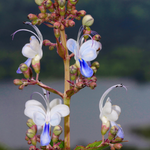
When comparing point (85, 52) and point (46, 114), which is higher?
point (85, 52)

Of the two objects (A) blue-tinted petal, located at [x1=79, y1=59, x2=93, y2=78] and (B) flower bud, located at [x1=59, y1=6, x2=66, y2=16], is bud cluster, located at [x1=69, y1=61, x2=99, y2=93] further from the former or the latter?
(B) flower bud, located at [x1=59, y1=6, x2=66, y2=16]

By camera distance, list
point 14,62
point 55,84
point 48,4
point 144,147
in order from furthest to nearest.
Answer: point 14,62
point 55,84
point 144,147
point 48,4

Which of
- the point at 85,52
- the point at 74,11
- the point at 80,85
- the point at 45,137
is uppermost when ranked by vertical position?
the point at 74,11

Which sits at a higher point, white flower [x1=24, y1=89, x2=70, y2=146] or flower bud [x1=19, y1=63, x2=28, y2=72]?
flower bud [x1=19, y1=63, x2=28, y2=72]

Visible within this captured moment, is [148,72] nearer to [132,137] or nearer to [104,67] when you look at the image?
[104,67]

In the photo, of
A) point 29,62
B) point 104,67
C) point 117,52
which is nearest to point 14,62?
point 104,67

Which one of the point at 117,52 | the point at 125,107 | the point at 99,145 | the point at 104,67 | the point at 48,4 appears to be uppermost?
the point at 117,52

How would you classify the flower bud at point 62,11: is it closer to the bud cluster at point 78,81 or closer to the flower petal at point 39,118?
the bud cluster at point 78,81

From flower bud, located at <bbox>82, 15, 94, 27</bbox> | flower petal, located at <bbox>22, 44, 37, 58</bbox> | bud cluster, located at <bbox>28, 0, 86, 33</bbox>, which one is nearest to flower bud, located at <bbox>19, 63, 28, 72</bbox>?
flower petal, located at <bbox>22, 44, 37, 58</bbox>

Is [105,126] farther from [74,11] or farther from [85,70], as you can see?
[74,11]

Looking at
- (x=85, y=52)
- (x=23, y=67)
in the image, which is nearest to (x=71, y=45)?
(x=85, y=52)

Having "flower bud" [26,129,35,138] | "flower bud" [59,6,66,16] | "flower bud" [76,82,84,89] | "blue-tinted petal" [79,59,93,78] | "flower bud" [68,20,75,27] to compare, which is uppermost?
"flower bud" [59,6,66,16]
